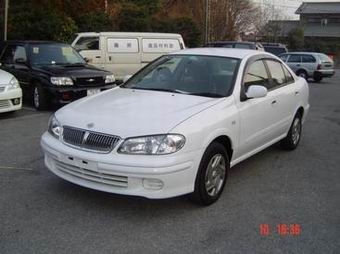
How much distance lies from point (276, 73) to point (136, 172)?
10.6ft

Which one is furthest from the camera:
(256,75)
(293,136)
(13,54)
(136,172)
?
(13,54)

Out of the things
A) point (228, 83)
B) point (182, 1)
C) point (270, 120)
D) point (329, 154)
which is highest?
point (182, 1)

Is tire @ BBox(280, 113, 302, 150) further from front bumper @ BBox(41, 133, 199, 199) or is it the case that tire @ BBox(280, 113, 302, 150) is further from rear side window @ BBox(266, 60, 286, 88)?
front bumper @ BBox(41, 133, 199, 199)

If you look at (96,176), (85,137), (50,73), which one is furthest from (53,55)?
(96,176)

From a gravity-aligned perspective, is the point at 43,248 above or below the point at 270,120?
below

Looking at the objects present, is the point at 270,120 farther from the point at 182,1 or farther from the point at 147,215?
the point at 182,1

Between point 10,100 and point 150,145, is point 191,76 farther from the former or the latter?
point 10,100

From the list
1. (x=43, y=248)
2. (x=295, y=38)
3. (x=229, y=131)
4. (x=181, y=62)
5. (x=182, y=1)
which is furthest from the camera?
(x=295, y=38)

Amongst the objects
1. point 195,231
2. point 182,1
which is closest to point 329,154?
point 195,231

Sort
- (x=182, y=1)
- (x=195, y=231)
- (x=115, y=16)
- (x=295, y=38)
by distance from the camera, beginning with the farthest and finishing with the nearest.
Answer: (x=295, y=38) < (x=182, y=1) < (x=115, y=16) < (x=195, y=231)

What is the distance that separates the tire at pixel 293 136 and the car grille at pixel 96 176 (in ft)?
11.5

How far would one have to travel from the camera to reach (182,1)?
135 feet

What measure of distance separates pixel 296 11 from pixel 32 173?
6045cm

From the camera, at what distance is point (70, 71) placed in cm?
1030
